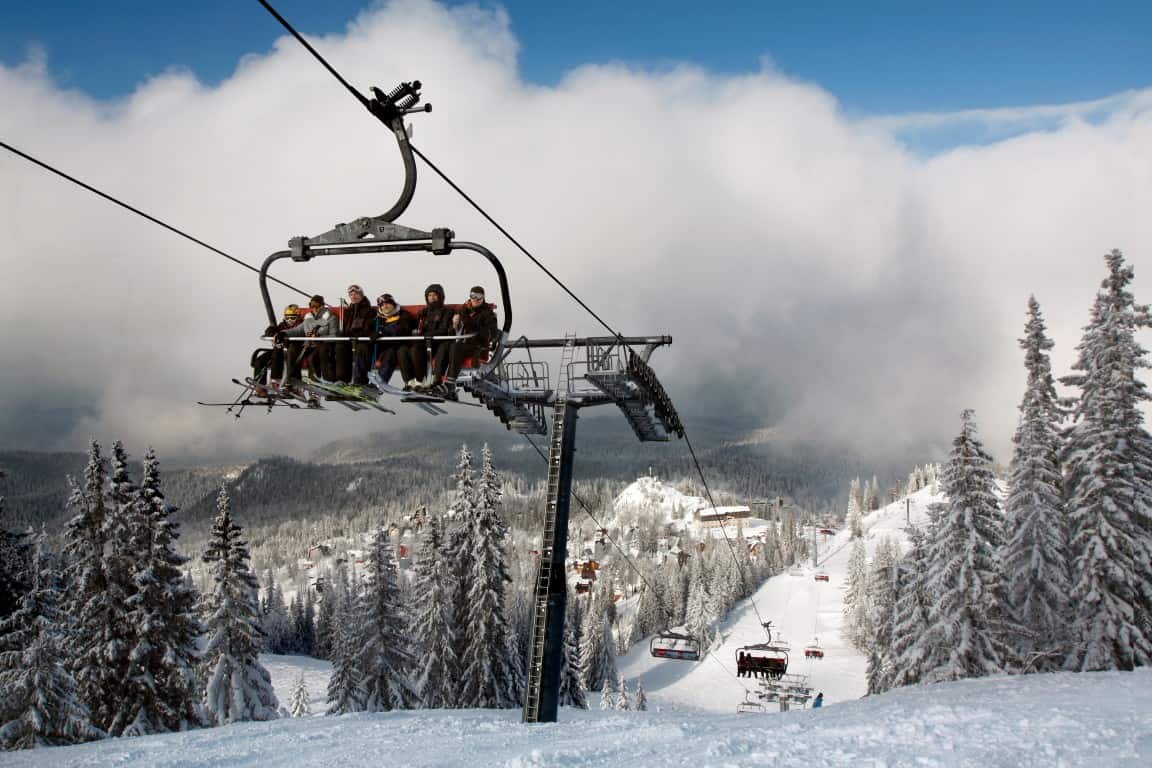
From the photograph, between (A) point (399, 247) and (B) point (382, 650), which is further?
(B) point (382, 650)

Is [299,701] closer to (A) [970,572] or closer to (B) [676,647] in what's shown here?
(A) [970,572]

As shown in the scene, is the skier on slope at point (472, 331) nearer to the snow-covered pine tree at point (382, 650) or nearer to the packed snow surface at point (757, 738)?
the packed snow surface at point (757, 738)

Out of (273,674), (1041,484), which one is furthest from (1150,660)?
(273,674)

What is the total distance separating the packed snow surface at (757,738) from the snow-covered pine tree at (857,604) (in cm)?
9849

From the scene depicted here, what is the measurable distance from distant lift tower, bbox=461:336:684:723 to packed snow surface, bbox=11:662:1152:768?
4.08 feet

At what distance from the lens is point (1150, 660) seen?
2520cm

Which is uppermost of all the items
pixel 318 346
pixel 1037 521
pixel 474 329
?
pixel 474 329

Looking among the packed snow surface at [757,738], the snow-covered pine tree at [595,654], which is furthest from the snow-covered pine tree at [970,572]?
the snow-covered pine tree at [595,654]

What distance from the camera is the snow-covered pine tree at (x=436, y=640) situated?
3534 centimetres

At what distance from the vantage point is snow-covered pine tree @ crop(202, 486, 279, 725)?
31.1m

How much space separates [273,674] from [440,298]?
73668 mm

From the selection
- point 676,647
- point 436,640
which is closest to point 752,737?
point 436,640

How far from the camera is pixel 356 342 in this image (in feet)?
38.0

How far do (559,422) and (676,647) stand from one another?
95959 millimetres
